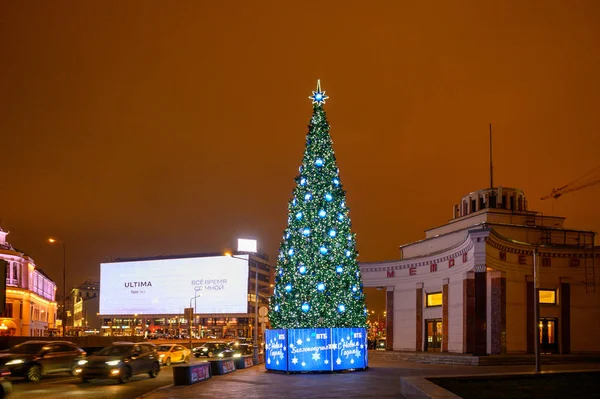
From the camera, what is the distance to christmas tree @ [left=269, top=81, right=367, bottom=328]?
2820 centimetres

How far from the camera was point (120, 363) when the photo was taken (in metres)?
26.8

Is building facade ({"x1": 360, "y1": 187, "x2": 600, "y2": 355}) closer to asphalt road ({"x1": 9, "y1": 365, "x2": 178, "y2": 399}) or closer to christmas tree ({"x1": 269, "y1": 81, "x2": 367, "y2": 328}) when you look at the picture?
christmas tree ({"x1": 269, "y1": 81, "x2": 367, "y2": 328})

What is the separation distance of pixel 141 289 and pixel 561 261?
82.8 metres

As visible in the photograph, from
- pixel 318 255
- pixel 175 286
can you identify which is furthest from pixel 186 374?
pixel 175 286

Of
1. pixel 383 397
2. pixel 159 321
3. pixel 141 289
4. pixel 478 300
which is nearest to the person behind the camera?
pixel 383 397

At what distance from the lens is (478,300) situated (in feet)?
128

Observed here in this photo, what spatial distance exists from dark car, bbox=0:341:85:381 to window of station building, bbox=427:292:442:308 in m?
24.5

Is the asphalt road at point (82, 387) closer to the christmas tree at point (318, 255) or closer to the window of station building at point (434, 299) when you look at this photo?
the christmas tree at point (318, 255)

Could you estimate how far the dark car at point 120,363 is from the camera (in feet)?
86.7

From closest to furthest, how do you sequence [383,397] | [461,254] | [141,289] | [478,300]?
[383,397] → [478,300] → [461,254] → [141,289]

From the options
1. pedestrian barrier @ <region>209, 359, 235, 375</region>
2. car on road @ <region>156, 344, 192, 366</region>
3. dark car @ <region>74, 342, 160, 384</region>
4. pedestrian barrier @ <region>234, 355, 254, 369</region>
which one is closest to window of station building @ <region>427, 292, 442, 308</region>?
pedestrian barrier @ <region>234, 355, 254, 369</region>

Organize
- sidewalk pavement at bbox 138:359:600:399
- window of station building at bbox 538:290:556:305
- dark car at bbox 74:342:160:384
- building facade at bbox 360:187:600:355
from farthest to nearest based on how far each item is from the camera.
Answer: window of station building at bbox 538:290:556:305 → building facade at bbox 360:187:600:355 → dark car at bbox 74:342:160:384 → sidewalk pavement at bbox 138:359:600:399

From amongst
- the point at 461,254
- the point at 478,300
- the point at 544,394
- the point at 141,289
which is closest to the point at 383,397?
the point at 544,394

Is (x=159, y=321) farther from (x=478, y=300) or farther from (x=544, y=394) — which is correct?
(x=544, y=394)
